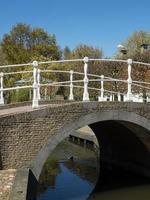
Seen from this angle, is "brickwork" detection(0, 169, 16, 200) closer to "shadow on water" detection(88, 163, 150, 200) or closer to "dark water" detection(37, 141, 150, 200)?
"dark water" detection(37, 141, 150, 200)

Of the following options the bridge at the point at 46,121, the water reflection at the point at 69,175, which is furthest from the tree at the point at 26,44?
the bridge at the point at 46,121

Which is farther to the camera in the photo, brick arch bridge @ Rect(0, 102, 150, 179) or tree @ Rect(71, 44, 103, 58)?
tree @ Rect(71, 44, 103, 58)

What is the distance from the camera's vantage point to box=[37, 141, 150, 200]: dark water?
15.2m

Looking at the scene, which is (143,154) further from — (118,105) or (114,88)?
(114,88)

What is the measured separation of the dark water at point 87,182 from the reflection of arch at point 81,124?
262 cm

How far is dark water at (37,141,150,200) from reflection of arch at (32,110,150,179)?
8.60ft

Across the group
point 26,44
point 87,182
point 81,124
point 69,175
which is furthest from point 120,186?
point 26,44

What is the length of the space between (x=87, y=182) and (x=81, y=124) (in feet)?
16.6

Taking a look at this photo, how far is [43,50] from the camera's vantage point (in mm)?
52000

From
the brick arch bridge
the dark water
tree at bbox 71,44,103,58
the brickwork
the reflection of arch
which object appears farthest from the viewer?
tree at bbox 71,44,103,58

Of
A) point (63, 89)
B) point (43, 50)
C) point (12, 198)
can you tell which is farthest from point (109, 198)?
point (43, 50)

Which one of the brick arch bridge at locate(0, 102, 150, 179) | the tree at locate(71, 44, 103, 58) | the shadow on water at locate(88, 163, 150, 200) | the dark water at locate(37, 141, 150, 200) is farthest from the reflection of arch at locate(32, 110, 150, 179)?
the tree at locate(71, 44, 103, 58)

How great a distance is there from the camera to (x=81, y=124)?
43.4 feet

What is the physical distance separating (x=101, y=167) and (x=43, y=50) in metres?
33.5
